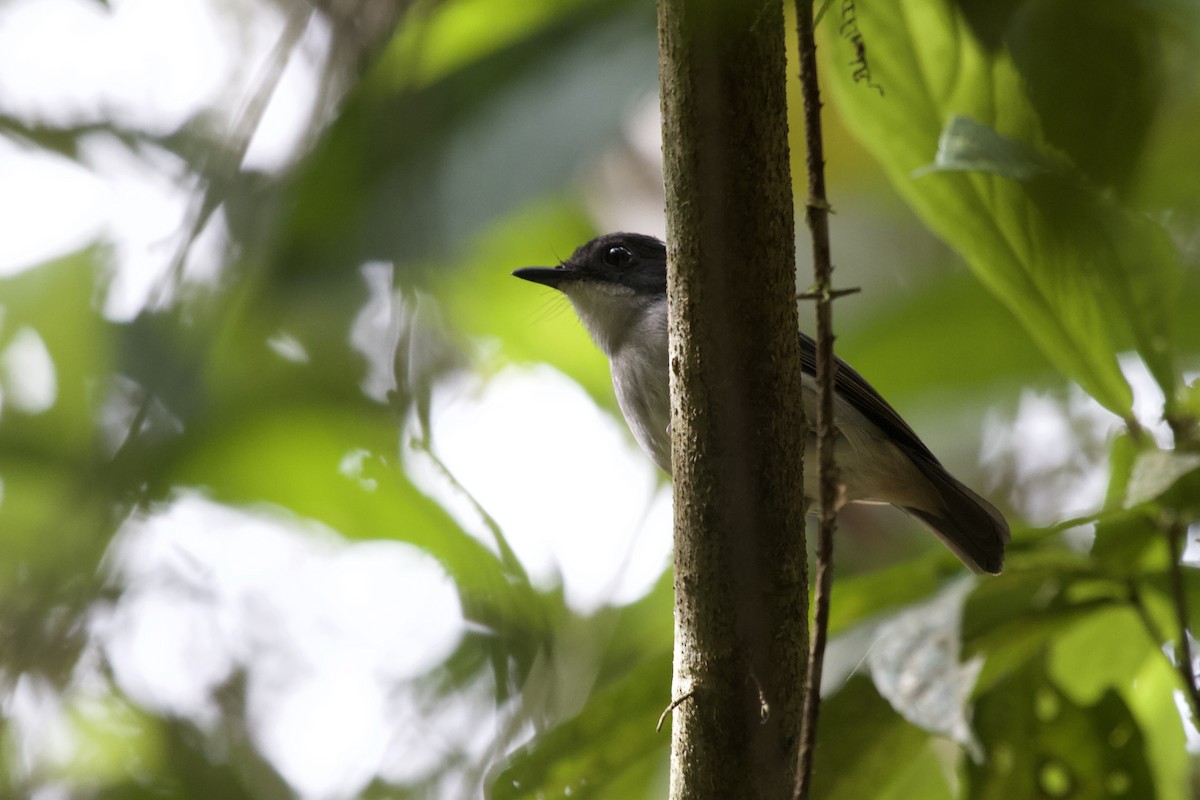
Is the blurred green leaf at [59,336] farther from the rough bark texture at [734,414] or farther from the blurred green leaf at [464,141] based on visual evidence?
the rough bark texture at [734,414]

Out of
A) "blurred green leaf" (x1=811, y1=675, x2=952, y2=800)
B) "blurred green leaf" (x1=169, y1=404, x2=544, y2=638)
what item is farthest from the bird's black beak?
"blurred green leaf" (x1=811, y1=675, x2=952, y2=800)

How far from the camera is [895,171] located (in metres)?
2.50

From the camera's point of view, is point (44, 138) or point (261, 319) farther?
point (44, 138)

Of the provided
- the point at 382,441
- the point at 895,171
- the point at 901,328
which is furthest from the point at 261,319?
the point at 901,328

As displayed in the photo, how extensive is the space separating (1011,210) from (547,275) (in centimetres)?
186

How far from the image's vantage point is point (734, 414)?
5.78 feet

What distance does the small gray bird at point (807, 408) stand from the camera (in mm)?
3467

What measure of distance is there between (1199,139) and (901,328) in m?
0.93

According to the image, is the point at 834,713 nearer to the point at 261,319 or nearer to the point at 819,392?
the point at 819,392

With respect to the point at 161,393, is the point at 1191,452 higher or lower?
lower

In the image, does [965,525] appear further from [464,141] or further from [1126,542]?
[464,141]

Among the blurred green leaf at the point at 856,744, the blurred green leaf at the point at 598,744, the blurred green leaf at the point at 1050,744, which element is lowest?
the blurred green leaf at the point at 1050,744

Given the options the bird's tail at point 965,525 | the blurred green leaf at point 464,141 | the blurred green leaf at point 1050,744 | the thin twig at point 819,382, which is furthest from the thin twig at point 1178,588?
the blurred green leaf at point 464,141

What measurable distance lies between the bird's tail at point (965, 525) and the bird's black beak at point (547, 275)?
1.35 m
